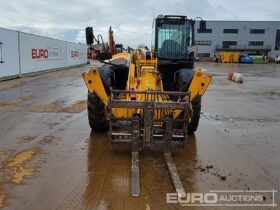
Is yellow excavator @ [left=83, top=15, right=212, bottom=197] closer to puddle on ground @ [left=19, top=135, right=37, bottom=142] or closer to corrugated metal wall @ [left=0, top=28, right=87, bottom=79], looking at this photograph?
puddle on ground @ [left=19, top=135, right=37, bottom=142]

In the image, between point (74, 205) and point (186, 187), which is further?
point (186, 187)

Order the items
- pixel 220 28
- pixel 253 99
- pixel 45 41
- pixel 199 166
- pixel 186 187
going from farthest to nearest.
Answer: pixel 220 28 → pixel 45 41 → pixel 253 99 → pixel 199 166 → pixel 186 187

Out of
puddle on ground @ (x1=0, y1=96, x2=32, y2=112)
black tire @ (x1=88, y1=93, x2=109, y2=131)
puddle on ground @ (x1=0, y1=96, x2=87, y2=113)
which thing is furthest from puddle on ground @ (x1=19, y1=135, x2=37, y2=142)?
puddle on ground @ (x1=0, y1=96, x2=32, y2=112)

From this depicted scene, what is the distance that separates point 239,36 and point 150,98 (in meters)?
75.5

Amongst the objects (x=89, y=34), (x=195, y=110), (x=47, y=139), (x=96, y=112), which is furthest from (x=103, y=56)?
(x=195, y=110)

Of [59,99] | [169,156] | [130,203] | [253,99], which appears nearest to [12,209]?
[130,203]

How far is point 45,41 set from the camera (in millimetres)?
24734

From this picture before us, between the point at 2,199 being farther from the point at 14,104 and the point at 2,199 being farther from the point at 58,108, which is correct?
the point at 14,104

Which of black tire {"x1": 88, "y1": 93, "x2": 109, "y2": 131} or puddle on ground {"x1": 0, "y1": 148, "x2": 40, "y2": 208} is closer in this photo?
puddle on ground {"x1": 0, "y1": 148, "x2": 40, "y2": 208}

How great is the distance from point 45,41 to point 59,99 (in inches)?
570

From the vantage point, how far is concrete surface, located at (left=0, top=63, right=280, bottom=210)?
4.05m

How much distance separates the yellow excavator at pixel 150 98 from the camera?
523 cm

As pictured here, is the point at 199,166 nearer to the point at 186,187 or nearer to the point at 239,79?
the point at 186,187

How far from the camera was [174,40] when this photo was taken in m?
8.66
